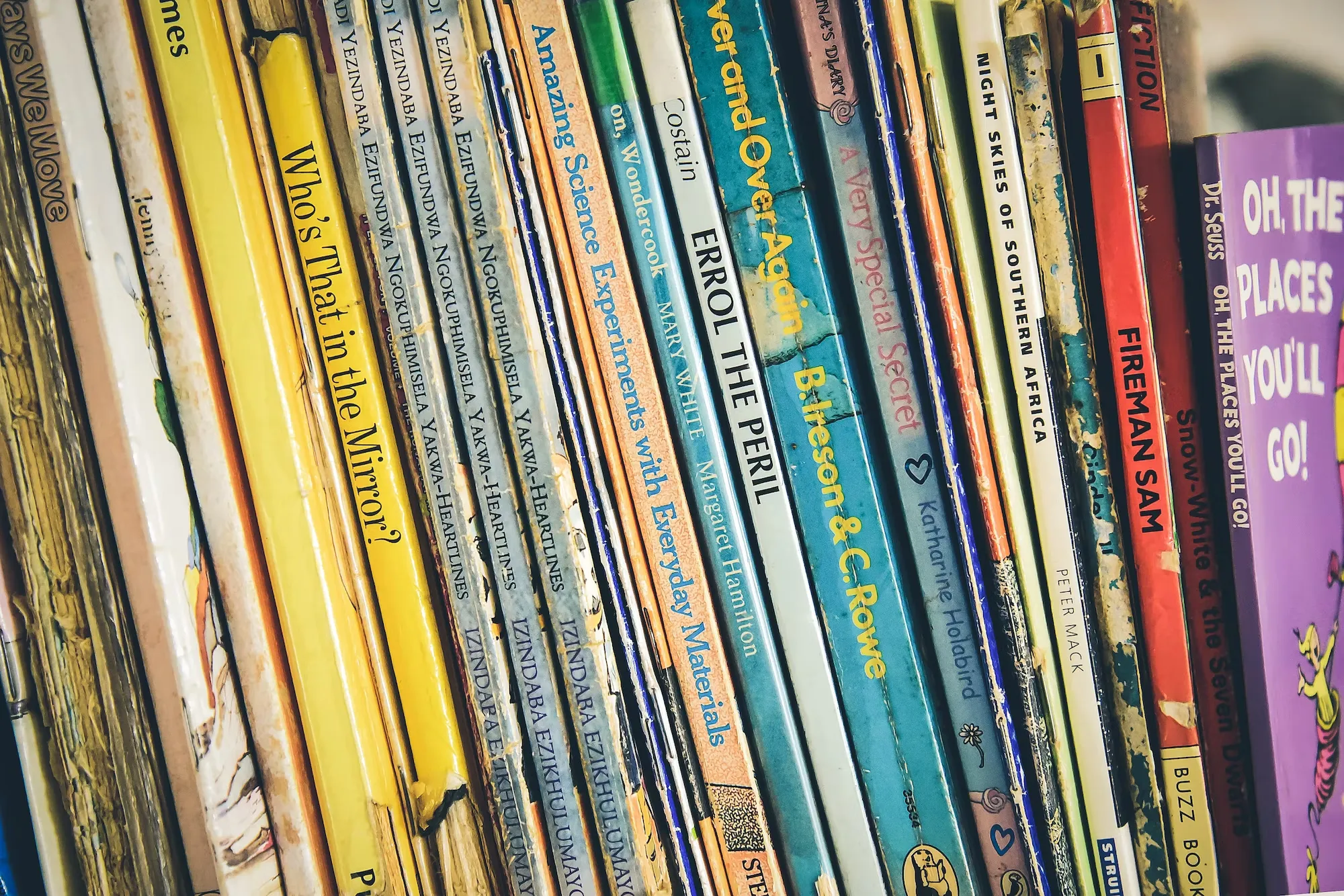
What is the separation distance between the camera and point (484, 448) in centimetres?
38

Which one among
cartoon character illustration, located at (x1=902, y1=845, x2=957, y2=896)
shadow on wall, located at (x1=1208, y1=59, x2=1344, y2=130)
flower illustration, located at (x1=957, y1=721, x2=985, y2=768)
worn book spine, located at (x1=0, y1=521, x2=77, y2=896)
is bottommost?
Result: cartoon character illustration, located at (x1=902, y1=845, x2=957, y2=896)

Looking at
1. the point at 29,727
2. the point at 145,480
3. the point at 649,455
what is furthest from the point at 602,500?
the point at 29,727

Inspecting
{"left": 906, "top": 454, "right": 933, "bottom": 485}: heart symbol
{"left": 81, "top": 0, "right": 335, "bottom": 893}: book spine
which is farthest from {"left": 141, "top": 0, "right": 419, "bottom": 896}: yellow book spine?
{"left": 906, "top": 454, "right": 933, "bottom": 485}: heart symbol

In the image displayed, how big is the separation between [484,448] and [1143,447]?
39 centimetres

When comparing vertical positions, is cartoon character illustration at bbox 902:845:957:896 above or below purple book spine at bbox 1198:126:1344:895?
below

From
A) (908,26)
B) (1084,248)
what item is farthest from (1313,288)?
(908,26)

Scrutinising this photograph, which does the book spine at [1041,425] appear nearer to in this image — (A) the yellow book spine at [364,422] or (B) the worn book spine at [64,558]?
(A) the yellow book spine at [364,422]

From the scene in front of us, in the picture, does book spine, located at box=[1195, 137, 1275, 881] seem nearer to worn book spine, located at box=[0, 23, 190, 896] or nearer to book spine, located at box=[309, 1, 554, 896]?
book spine, located at box=[309, 1, 554, 896]

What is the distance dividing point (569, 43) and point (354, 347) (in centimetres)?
21

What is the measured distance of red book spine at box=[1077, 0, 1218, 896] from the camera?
378 mm

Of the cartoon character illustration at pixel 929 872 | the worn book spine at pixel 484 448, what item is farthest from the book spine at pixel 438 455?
the cartoon character illustration at pixel 929 872

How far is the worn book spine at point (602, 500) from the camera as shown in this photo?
1.22 ft

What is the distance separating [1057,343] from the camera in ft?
1.31

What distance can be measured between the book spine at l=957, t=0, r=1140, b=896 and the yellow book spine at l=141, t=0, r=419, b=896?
0.41m
